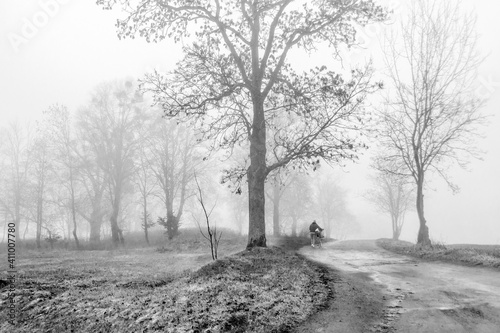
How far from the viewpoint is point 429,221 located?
A: 10975 centimetres

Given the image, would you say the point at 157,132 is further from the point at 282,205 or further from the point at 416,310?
the point at 416,310

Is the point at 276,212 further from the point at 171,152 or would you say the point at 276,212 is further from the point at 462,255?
→ the point at 462,255

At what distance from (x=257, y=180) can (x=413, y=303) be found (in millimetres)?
7531

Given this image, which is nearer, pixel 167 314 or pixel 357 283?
pixel 167 314

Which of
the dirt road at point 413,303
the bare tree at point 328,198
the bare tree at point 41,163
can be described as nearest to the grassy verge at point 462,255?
the dirt road at point 413,303

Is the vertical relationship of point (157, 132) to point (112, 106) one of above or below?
below

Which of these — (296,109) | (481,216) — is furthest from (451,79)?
(481,216)

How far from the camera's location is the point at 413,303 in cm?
559

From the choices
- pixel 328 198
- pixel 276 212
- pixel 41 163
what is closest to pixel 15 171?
pixel 41 163

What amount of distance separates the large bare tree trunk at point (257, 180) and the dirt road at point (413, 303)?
172 inches

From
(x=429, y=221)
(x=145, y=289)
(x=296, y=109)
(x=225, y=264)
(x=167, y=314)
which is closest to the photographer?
(x=167, y=314)

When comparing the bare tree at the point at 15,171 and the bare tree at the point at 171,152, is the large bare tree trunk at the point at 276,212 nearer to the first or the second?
the bare tree at the point at 171,152

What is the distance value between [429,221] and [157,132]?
109802 millimetres

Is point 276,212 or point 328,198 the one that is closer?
point 276,212
